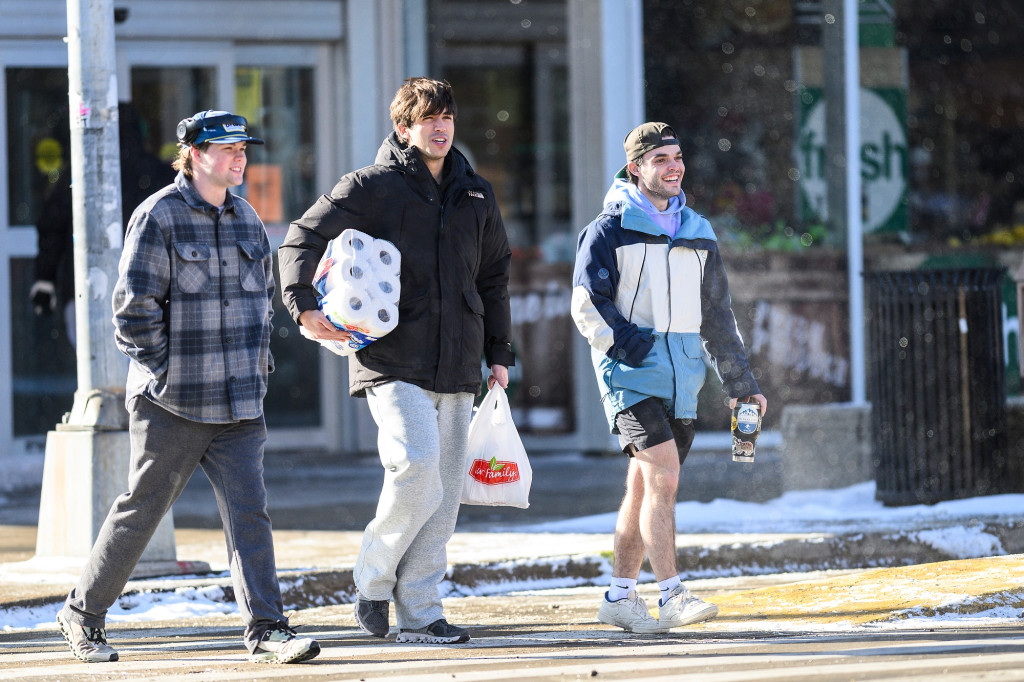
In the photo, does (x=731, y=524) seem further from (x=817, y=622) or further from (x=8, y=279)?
(x=8, y=279)

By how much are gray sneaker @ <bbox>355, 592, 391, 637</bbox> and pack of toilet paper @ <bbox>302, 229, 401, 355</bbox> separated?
0.90m

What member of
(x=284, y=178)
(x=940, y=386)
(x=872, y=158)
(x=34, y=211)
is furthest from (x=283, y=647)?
(x=872, y=158)

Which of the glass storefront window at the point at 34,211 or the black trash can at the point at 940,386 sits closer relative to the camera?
the black trash can at the point at 940,386

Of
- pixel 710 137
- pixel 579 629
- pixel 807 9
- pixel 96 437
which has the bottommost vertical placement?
pixel 579 629

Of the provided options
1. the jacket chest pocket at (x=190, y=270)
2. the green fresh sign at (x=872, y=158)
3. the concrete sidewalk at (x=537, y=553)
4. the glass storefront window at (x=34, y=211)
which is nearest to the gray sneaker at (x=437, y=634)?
the concrete sidewalk at (x=537, y=553)

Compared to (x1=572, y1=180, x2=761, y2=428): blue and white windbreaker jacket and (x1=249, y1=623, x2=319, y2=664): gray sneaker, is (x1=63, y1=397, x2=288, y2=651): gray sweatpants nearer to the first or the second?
(x1=249, y1=623, x2=319, y2=664): gray sneaker

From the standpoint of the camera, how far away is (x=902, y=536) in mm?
8008

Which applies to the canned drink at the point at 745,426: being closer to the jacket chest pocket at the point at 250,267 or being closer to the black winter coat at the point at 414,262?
the black winter coat at the point at 414,262

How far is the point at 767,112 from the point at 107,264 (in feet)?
20.9

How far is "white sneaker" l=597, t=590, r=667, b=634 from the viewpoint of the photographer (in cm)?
604

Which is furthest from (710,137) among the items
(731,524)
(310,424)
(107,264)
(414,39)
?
(107,264)

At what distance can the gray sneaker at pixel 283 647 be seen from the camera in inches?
213

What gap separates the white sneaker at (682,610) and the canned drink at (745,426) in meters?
0.56

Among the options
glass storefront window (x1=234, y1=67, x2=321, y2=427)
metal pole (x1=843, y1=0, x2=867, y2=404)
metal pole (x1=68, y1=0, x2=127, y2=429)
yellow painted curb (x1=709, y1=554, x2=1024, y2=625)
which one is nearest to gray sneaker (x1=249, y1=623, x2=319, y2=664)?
yellow painted curb (x1=709, y1=554, x2=1024, y2=625)
